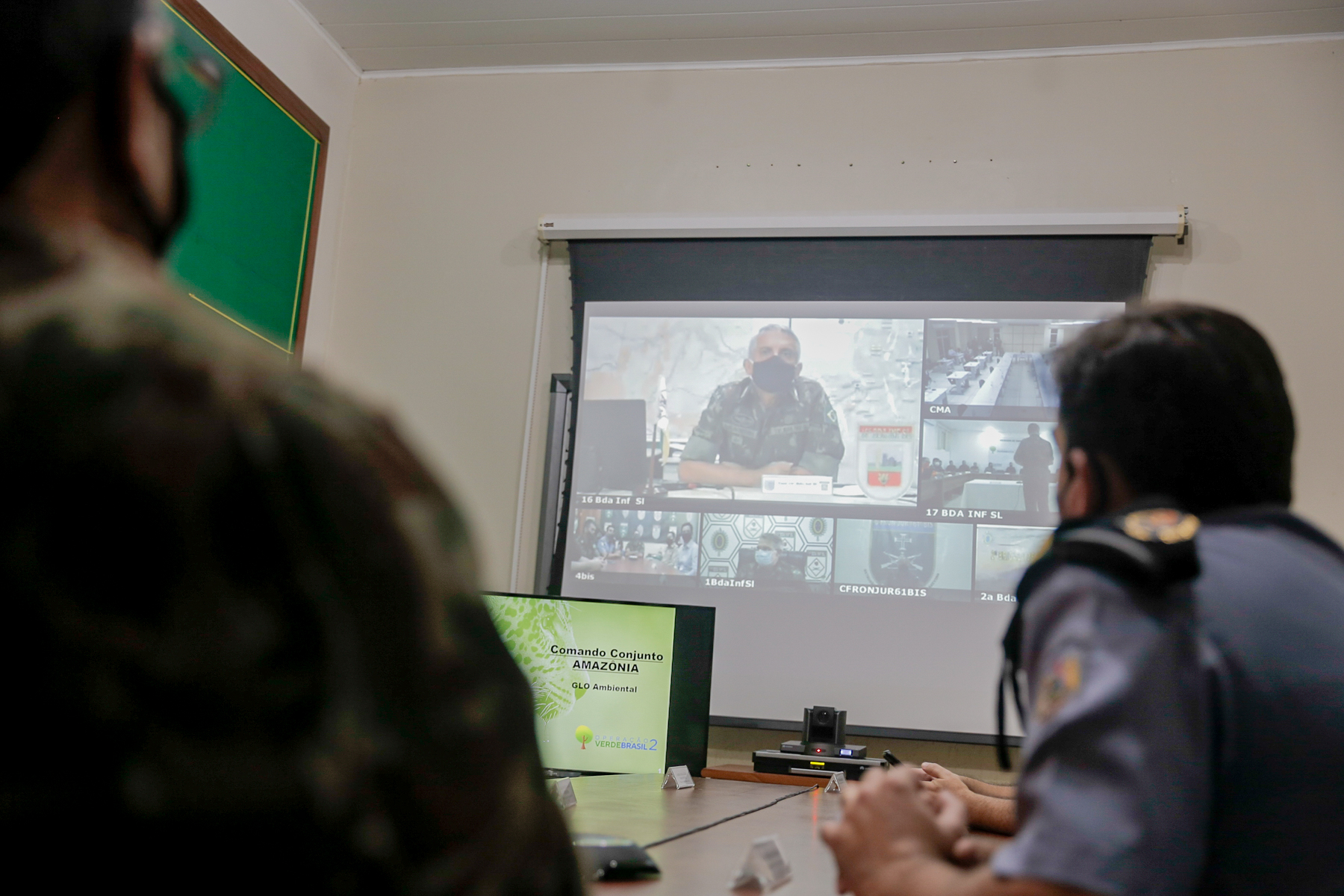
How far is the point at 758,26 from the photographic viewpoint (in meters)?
3.45

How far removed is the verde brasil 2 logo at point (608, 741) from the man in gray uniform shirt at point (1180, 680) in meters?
1.43

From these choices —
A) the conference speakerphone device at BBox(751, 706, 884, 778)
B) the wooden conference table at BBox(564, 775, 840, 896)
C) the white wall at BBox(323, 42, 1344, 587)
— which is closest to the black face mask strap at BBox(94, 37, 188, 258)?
the wooden conference table at BBox(564, 775, 840, 896)

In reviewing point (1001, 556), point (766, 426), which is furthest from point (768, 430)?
point (1001, 556)

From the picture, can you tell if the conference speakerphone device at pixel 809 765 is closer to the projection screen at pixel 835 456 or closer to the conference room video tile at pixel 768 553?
the projection screen at pixel 835 456

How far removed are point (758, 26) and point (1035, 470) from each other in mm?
1803

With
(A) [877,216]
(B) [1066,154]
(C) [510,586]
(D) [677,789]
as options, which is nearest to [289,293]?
(C) [510,586]

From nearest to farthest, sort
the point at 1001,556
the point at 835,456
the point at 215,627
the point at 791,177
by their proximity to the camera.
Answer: the point at 215,627
the point at 1001,556
the point at 835,456
the point at 791,177

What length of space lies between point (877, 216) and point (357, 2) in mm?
1991

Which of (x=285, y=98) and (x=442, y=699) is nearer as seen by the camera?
(x=442, y=699)

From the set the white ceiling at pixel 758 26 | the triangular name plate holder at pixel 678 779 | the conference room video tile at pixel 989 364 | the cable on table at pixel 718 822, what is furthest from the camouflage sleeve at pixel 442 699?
the white ceiling at pixel 758 26

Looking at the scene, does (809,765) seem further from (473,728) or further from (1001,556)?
(473,728)

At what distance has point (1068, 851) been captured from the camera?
73 cm

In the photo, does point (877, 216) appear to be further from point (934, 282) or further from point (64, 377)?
point (64, 377)

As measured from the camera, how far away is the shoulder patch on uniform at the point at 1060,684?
2.55 feet
